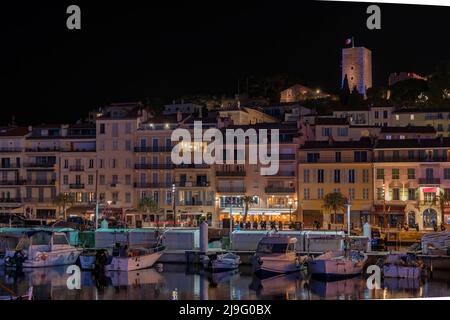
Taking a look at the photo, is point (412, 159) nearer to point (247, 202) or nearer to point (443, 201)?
point (443, 201)

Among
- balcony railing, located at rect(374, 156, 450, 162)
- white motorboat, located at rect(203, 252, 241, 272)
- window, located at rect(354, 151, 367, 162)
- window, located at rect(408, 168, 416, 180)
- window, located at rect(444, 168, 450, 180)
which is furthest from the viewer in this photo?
window, located at rect(354, 151, 367, 162)

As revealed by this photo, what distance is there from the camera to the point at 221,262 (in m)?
20.1

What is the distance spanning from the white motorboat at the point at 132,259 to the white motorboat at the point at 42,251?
197 cm

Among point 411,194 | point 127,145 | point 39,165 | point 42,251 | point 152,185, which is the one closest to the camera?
point 42,251

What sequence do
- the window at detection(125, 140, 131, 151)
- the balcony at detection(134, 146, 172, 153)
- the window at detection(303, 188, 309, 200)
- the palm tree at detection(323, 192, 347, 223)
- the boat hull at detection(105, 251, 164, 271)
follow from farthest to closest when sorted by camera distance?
the window at detection(125, 140, 131, 151) → the balcony at detection(134, 146, 172, 153) → the window at detection(303, 188, 309, 200) → the palm tree at detection(323, 192, 347, 223) → the boat hull at detection(105, 251, 164, 271)

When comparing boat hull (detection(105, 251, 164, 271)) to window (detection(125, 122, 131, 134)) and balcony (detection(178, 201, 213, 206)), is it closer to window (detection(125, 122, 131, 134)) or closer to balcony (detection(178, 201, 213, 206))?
balcony (detection(178, 201, 213, 206))

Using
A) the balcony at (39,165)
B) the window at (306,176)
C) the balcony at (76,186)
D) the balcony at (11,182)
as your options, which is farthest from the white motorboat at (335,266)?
the balcony at (11,182)

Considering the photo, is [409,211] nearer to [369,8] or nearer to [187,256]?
[187,256]

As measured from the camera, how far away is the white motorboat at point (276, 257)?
63.6ft

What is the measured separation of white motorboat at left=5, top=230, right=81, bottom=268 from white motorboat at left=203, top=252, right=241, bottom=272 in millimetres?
3825

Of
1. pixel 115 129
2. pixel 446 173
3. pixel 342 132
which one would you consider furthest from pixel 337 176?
pixel 115 129

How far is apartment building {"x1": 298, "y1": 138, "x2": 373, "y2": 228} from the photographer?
91.4ft

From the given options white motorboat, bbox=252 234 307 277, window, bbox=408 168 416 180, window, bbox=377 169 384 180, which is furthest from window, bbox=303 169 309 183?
white motorboat, bbox=252 234 307 277

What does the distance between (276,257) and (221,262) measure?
141 cm
